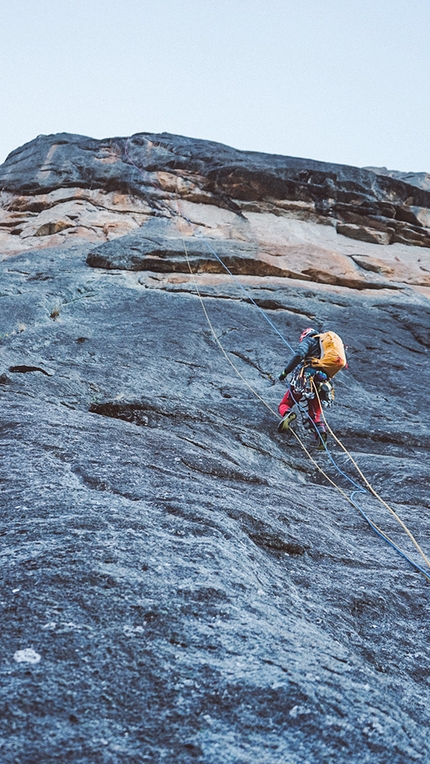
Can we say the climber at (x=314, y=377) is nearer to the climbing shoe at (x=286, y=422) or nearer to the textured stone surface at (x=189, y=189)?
the climbing shoe at (x=286, y=422)

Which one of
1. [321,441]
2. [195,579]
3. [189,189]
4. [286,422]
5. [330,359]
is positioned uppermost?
[189,189]

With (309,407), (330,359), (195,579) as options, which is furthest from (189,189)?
(195,579)

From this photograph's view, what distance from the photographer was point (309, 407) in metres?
7.84

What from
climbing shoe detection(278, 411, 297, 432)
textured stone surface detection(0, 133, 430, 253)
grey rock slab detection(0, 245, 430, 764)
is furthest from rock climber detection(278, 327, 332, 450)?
textured stone surface detection(0, 133, 430, 253)

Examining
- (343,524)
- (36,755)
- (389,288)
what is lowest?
(343,524)

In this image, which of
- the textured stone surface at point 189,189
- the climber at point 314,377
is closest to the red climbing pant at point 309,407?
the climber at point 314,377

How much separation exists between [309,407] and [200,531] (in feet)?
14.4

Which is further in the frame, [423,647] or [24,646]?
[423,647]

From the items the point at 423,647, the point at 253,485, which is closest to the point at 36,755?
the point at 423,647

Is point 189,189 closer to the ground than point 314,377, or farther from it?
farther from it

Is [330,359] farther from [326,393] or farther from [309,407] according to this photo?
[309,407]

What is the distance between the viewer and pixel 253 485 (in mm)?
5391

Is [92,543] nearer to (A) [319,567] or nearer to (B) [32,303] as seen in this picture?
(A) [319,567]

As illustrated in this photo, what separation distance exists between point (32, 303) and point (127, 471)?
7.45m
